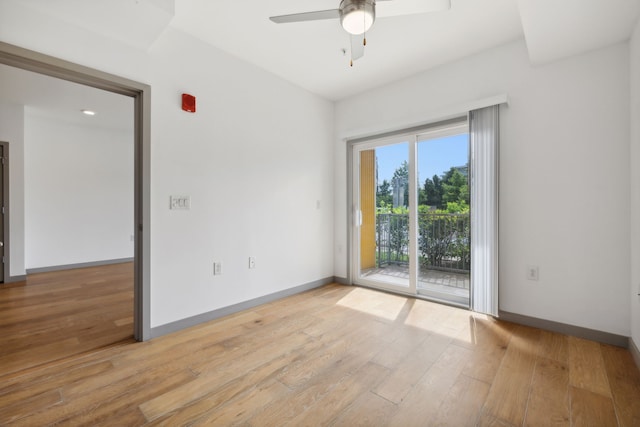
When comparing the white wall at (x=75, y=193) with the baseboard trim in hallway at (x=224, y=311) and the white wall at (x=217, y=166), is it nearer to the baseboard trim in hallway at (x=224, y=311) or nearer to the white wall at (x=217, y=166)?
the white wall at (x=217, y=166)

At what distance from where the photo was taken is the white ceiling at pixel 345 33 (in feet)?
6.19

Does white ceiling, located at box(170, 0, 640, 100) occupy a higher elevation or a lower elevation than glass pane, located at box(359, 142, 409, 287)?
higher

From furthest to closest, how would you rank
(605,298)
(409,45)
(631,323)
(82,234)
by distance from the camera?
(82,234)
(409,45)
(605,298)
(631,323)

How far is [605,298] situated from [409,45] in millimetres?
2786

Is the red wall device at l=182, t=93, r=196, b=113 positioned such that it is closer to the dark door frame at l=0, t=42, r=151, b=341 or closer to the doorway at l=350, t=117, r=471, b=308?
the dark door frame at l=0, t=42, r=151, b=341

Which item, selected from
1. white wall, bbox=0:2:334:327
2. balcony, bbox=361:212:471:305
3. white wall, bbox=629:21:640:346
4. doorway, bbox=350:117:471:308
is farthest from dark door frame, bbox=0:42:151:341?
white wall, bbox=629:21:640:346

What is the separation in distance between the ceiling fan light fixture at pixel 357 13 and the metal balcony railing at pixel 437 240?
7.64ft

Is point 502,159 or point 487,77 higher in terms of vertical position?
point 487,77

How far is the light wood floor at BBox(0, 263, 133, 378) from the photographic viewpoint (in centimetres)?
215

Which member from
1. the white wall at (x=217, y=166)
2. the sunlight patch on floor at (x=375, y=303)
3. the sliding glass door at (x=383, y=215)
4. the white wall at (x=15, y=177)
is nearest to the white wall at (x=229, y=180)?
the white wall at (x=217, y=166)

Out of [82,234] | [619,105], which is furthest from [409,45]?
[82,234]

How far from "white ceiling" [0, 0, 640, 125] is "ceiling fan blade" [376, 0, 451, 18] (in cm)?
52

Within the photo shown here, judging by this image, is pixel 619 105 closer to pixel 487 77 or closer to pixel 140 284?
pixel 487 77

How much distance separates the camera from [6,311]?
2.96 m
